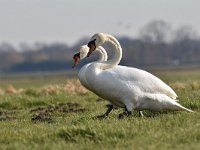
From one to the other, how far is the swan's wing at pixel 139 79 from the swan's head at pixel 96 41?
0.64 metres

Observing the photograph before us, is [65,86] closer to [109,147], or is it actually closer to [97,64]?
[97,64]

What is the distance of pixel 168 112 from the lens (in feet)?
39.1

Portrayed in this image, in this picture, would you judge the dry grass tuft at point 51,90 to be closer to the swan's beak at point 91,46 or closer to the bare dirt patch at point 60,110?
the bare dirt patch at point 60,110

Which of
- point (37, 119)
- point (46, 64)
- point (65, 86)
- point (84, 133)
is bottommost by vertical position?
point (46, 64)

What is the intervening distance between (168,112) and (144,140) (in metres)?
3.53

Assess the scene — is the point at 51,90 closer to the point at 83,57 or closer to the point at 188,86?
the point at 188,86

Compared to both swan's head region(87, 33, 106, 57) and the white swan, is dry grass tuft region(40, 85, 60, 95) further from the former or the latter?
swan's head region(87, 33, 106, 57)

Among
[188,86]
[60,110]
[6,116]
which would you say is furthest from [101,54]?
[188,86]

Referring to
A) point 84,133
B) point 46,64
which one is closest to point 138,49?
point 46,64

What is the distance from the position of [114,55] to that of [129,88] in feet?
3.43

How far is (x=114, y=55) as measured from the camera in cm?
1214

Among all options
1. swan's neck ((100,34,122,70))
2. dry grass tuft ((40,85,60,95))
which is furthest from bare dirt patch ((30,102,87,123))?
dry grass tuft ((40,85,60,95))

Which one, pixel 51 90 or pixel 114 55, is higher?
pixel 114 55

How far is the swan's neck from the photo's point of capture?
1187 cm
